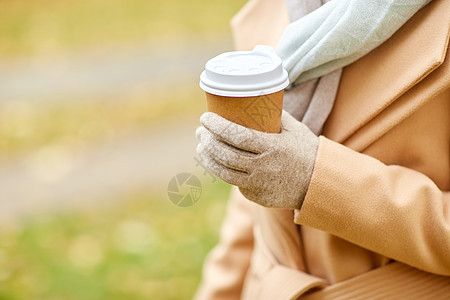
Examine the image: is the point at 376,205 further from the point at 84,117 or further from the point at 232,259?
the point at 84,117

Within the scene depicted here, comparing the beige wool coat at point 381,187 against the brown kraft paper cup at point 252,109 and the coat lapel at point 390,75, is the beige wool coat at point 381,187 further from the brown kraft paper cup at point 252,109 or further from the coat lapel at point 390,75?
the brown kraft paper cup at point 252,109

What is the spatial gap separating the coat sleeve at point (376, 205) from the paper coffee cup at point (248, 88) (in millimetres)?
167

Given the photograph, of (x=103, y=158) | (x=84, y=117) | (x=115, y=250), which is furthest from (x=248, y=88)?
(x=84, y=117)

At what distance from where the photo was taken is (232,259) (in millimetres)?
1902

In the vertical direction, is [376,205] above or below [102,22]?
above

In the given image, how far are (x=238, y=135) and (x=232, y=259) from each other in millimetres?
955

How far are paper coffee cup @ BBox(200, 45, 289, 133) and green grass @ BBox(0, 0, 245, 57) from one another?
5934 mm

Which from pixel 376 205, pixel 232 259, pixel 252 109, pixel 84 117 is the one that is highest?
pixel 252 109

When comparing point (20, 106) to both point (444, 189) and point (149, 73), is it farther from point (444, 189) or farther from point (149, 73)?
point (444, 189)

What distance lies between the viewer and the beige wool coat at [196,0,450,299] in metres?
1.16

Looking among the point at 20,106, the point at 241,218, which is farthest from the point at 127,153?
the point at 241,218

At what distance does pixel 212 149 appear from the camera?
1.09 meters

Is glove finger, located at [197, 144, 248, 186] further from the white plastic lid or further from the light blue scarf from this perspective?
the light blue scarf

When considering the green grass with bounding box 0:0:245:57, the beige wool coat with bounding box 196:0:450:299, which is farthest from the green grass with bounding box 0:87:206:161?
the beige wool coat with bounding box 196:0:450:299
